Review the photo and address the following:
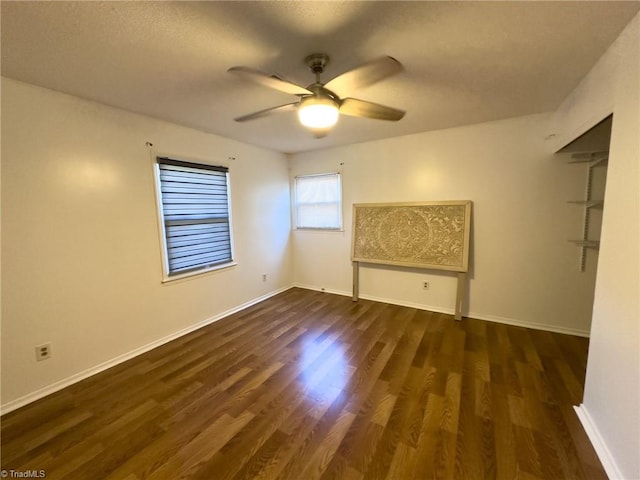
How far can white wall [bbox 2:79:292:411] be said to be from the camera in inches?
75.6

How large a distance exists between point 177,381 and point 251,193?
246cm

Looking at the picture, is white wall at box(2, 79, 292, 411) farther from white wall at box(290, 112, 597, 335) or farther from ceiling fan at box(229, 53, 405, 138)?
white wall at box(290, 112, 597, 335)

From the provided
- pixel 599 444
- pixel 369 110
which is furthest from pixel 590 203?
pixel 369 110

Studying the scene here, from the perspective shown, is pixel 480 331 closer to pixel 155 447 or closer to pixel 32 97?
pixel 155 447

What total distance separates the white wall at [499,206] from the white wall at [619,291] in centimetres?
→ 129

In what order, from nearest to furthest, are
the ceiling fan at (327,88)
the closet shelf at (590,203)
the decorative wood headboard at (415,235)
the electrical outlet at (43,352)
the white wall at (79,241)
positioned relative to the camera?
the ceiling fan at (327,88), the white wall at (79,241), the electrical outlet at (43,352), the closet shelf at (590,203), the decorative wood headboard at (415,235)

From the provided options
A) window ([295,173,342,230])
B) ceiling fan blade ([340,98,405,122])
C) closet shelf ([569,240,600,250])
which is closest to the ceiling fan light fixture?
ceiling fan blade ([340,98,405,122])

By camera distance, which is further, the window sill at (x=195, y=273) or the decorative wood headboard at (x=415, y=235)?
the decorative wood headboard at (x=415, y=235)

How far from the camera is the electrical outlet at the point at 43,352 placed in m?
2.04

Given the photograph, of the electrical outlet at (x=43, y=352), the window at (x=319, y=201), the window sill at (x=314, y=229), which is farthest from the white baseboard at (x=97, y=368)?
the window at (x=319, y=201)

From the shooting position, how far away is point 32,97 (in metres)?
1.96

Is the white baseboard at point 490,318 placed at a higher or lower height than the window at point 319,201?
lower

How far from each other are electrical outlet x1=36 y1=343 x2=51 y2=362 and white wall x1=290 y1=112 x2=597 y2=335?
3.48 metres

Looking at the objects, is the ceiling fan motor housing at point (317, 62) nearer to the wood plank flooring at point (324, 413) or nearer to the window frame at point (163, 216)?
the window frame at point (163, 216)
